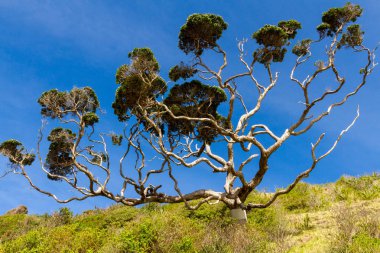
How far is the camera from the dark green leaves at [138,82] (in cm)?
2033

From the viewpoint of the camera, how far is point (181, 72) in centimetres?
2250

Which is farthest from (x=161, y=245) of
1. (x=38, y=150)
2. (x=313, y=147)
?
(x=38, y=150)

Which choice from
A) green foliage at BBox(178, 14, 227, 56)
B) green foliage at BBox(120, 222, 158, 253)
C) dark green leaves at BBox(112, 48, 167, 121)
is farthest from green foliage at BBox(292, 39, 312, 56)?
green foliage at BBox(120, 222, 158, 253)

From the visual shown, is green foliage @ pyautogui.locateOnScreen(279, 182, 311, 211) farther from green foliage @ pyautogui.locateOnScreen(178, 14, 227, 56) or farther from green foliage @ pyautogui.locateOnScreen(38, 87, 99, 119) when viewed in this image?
green foliage @ pyautogui.locateOnScreen(38, 87, 99, 119)

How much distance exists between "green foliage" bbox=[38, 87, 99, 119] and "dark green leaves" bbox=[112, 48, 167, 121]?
114 inches

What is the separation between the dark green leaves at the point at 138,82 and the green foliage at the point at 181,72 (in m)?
0.98

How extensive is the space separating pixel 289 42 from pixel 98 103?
12009 mm

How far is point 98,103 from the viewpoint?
963 inches

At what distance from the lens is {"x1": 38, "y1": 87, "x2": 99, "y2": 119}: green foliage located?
23281 mm

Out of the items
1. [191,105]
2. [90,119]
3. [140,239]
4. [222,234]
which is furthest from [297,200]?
[140,239]

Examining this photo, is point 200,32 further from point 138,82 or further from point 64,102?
point 64,102

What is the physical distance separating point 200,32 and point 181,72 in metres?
2.56

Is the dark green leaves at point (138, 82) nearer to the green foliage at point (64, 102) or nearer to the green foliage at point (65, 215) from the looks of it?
the green foliage at point (64, 102)

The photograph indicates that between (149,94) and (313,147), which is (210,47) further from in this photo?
(313,147)
